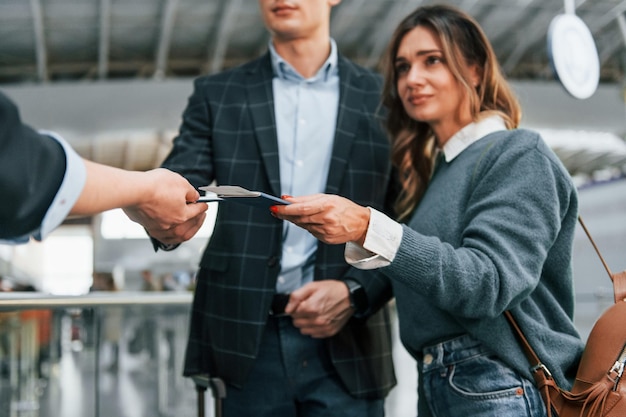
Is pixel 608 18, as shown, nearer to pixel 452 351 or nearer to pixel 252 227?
pixel 252 227

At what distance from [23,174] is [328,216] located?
1.91 ft

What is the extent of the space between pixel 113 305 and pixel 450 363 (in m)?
1.65

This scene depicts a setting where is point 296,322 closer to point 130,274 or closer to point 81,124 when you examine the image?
point 130,274

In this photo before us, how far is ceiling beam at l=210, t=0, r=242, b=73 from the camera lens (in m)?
13.6

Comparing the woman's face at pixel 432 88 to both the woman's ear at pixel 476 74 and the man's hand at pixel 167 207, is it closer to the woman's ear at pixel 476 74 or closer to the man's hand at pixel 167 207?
the woman's ear at pixel 476 74

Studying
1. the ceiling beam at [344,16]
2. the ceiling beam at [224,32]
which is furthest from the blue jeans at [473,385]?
the ceiling beam at [344,16]

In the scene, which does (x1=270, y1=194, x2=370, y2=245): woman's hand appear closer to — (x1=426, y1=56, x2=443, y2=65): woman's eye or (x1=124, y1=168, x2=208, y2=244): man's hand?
(x1=124, y1=168, x2=208, y2=244): man's hand

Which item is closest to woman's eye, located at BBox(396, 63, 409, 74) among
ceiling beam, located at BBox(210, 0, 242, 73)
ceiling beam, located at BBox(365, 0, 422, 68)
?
ceiling beam, located at BBox(210, 0, 242, 73)

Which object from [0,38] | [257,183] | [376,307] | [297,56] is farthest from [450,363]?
[0,38]

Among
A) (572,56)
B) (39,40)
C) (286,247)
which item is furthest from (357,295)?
(39,40)

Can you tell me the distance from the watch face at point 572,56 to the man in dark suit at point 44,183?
5.92 m

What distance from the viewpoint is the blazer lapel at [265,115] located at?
187 cm

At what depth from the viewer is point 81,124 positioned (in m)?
13.3

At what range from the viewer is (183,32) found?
49.9 feet
